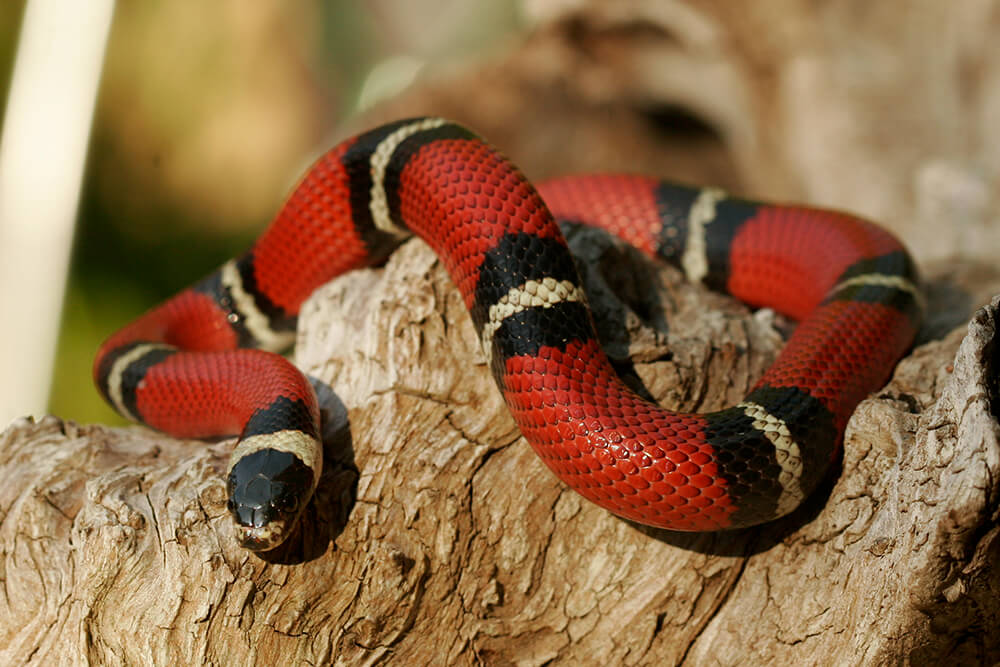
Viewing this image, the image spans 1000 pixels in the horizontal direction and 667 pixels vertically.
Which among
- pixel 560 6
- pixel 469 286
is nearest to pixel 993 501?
pixel 469 286

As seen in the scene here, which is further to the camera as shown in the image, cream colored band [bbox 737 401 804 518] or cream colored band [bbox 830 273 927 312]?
cream colored band [bbox 830 273 927 312]

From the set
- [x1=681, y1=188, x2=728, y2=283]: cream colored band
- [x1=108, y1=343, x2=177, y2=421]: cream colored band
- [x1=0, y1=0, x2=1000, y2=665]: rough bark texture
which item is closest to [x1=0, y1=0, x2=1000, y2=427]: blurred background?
[x1=681, y1=188, x2=728, y2=283]: cream colored band

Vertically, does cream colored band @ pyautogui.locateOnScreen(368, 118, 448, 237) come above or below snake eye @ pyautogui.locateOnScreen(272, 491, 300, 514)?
above

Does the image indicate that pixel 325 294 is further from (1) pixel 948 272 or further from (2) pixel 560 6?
(2) pixel 560 6

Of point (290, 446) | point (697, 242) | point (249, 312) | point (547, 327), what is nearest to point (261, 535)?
point (290, 446)

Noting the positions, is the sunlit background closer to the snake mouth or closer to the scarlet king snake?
the scarlet king snake

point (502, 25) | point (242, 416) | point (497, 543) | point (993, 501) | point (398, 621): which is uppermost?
point (502, 25)

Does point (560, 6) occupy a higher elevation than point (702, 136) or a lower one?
higher

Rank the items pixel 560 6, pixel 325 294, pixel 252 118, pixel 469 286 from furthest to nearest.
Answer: pixel 252 118 < pixel 560 6 < pixel 325 294 < pixel 469 286
